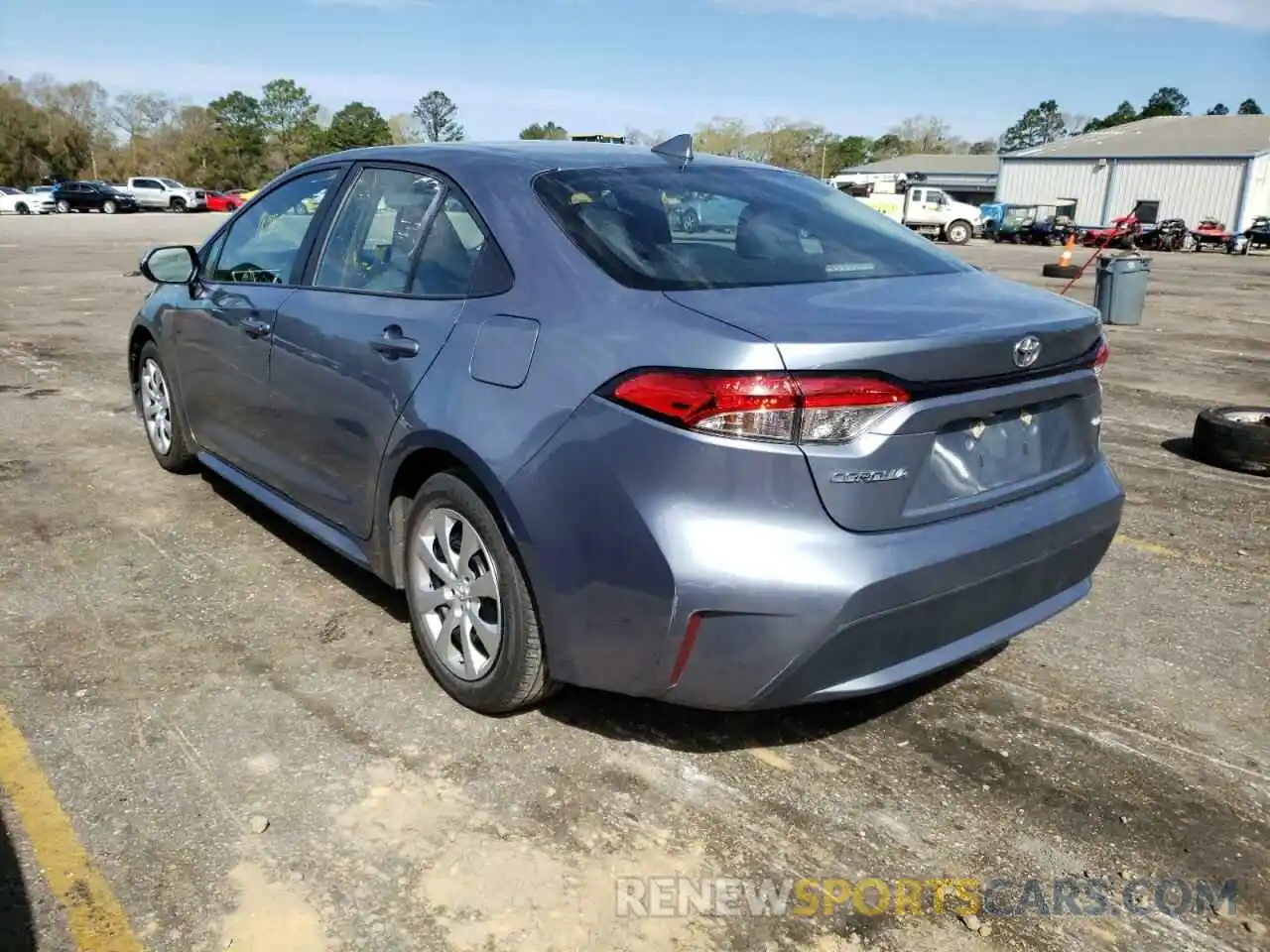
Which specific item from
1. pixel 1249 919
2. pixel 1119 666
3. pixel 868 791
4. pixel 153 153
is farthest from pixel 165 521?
pixel 153 153

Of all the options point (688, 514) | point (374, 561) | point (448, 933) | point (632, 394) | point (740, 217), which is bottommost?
point (448, 933)

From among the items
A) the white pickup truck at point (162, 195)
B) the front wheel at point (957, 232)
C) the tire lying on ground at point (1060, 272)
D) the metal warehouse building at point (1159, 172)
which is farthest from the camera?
the white pickup truck at point (162, 195)

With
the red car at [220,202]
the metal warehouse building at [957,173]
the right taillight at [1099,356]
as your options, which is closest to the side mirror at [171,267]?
the right taillight at [1099,356]

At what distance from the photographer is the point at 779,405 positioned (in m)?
2.32

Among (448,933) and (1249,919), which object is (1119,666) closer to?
(1249,919)

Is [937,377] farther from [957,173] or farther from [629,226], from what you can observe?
[957,173]

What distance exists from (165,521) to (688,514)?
11.2 ft

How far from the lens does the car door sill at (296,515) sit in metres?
3.58

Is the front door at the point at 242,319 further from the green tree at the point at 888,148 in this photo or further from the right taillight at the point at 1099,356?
the green tree at the point at 888,148

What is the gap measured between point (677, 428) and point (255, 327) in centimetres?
234

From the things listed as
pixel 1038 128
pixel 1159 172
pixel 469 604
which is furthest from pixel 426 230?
pixel 1038 128

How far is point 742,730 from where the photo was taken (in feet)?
10.2

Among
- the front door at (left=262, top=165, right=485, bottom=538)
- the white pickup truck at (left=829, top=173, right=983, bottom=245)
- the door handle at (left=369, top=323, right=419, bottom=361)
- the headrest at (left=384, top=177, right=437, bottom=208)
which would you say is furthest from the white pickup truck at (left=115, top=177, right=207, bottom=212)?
the door handle at (left=369, top=323, right=419, bottom=361)

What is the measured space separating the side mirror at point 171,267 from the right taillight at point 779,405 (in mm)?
3262
